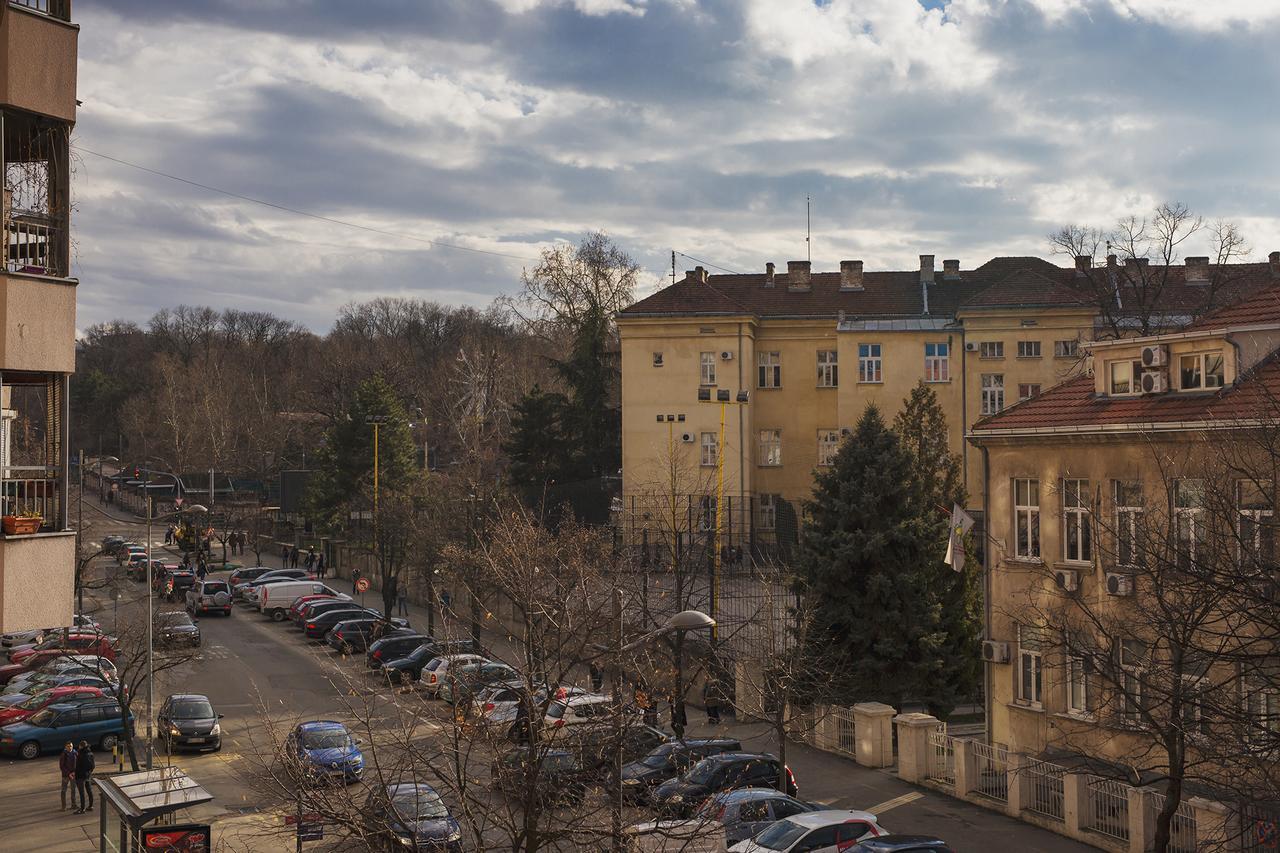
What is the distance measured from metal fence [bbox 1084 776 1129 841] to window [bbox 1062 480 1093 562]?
5.03 meters

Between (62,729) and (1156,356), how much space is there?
28.8 m

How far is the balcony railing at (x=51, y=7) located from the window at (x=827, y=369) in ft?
164

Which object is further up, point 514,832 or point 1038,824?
point 514,832

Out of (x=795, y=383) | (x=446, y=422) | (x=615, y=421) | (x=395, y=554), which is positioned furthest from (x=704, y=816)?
(x=446, y=422)

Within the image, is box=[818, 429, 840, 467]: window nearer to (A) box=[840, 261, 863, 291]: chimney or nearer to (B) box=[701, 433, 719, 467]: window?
(B) box=[701, 433, 719, 467]: window

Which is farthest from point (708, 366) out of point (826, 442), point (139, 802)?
point (139, 802)

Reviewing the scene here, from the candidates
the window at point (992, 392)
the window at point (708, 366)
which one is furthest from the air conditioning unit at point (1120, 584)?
the window at point (708, 366)

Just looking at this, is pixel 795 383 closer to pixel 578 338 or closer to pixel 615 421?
pixel 615 421

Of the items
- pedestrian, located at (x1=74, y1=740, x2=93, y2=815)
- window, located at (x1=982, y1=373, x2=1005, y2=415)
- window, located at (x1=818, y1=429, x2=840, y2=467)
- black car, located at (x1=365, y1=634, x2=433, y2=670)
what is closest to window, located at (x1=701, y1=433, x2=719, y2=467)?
window, located at (x1=818, y1=429, x2=840, y2=467)

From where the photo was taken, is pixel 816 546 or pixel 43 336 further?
pixel 816 546

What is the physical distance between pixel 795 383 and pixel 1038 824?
125 ft

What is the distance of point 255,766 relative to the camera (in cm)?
2142

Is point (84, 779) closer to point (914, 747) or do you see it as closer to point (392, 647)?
point (392, 647)

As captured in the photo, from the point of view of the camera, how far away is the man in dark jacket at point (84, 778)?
2662 centimetres
